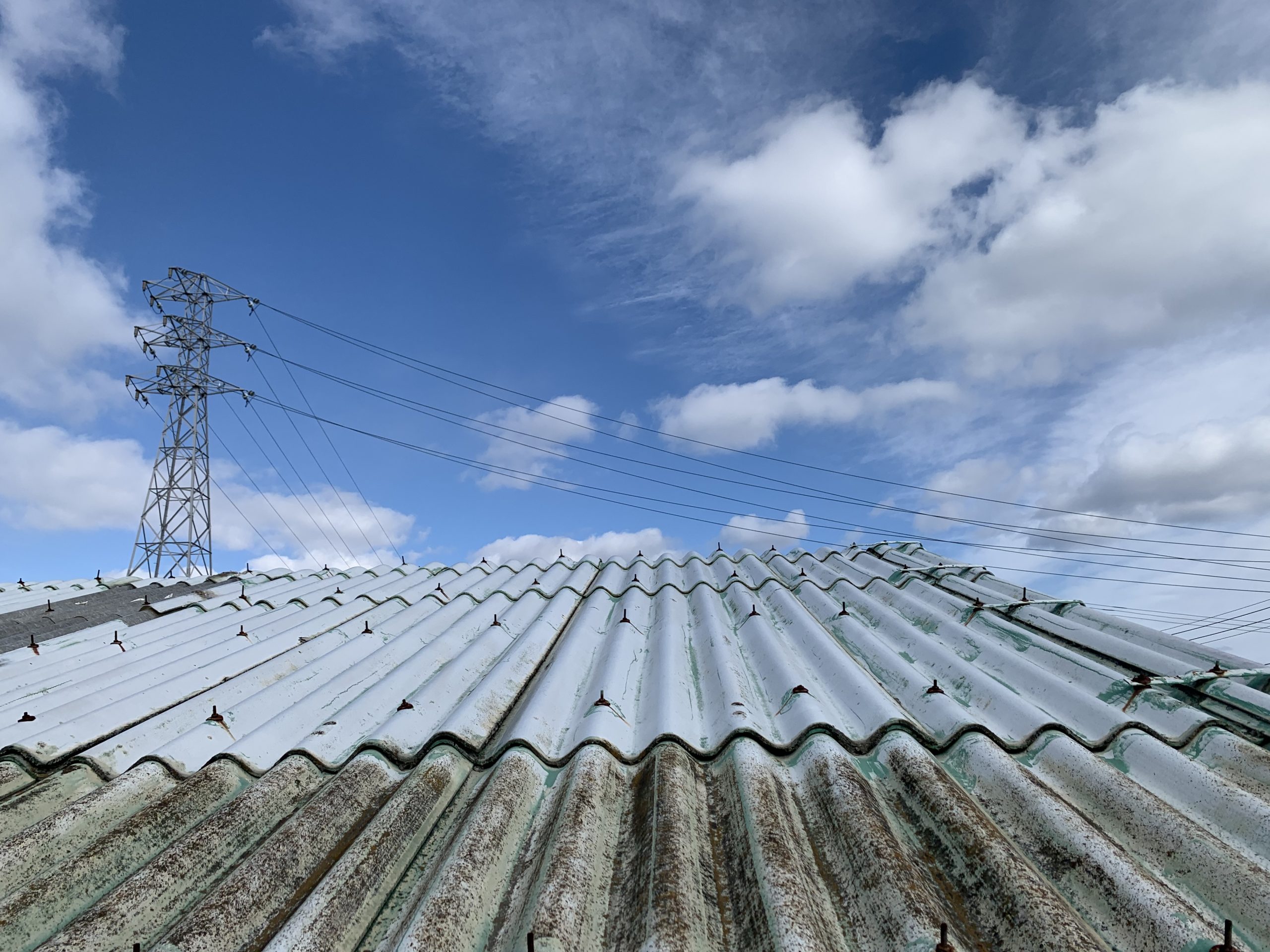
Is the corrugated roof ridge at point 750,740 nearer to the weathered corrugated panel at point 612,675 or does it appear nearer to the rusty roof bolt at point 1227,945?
the weathered corrugated panel at point 612,675

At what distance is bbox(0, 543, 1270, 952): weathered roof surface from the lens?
1643 mm

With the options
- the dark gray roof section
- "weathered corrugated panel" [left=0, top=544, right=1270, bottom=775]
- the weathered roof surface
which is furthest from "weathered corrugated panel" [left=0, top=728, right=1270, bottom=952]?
the dark gray roof section

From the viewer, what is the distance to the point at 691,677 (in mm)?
3363

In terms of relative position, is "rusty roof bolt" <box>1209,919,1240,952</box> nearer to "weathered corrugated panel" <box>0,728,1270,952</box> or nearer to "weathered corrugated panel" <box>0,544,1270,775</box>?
"weathered corrugated panel" <box>0,728,1270,952</box>

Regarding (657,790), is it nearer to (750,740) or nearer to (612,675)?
(750,740)

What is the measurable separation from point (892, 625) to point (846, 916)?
2628mm

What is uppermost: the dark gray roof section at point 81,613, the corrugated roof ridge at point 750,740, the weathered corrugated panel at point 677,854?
the dark gray roof section at point 81,613

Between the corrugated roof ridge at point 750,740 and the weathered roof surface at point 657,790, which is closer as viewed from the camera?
the weathered roof surface at point 657,790

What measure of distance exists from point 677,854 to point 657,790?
1.19ft

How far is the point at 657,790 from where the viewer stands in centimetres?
214

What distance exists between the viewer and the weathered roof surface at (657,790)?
5.39ft

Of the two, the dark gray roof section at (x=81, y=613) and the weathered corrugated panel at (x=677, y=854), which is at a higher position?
the dark gray roof section at (x=81, y=613)

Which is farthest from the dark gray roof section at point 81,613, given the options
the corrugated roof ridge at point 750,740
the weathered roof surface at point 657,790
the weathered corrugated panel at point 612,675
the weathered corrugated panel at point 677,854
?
the weathered corrugated panel at point 677,854

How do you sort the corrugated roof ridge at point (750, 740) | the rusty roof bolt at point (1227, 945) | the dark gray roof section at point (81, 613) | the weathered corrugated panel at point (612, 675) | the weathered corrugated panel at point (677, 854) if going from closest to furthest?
1. the rusty roof bolt at point (1227, 945)
2. the weathered corrugated panel at point (677, 854)
3. the corrugated roof ridge at point (750, 740)
4. the weathered corrugated panel at point (612, 675)
5. the dark gray roof section at point (81, 613)
